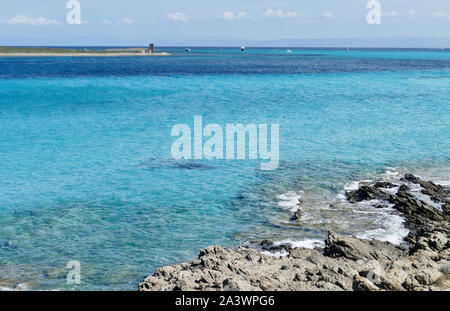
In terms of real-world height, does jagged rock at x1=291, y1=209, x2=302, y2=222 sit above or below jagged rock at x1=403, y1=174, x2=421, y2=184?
below

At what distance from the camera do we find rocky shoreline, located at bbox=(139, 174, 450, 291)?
484 inches

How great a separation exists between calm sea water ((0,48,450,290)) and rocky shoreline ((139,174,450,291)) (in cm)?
149

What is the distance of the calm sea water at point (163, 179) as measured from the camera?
16.6 meters

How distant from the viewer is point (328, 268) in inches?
529

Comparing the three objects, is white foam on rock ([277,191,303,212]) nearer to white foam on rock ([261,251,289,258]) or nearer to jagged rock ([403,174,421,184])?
white foam on rock ([261,251,289,258])

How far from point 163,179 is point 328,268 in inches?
502

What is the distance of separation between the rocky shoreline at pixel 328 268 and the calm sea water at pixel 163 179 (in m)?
1.49

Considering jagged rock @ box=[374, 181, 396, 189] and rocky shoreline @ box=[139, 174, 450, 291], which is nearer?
rocky shoreline @ box=[139, 174, 450, 291]

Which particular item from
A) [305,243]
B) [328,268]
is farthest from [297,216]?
[328,268]

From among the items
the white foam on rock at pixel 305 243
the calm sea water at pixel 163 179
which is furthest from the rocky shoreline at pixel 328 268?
the calm sea water at pixel 163 179

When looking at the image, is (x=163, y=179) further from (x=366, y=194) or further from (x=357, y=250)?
(x=357, y=250)

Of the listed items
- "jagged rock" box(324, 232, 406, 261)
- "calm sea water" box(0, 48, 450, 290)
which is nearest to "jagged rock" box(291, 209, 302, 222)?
"calm sea water" box(0, 48, 450, 290)

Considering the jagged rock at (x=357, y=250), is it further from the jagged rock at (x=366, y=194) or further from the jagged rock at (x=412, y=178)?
the jagged rock at (x=412, y=178)

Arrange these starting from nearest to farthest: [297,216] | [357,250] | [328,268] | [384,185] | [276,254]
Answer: [328,268]
[357,250]
[276,254]
[297,216]
[384,185]
